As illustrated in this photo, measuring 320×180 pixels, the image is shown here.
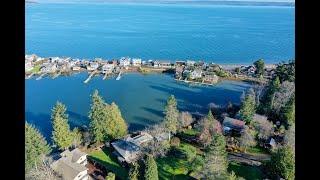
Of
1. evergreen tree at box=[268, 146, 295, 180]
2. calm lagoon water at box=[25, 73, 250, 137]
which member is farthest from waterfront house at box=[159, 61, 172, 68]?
evergreen tree at box=[268, 146, 295, 180]

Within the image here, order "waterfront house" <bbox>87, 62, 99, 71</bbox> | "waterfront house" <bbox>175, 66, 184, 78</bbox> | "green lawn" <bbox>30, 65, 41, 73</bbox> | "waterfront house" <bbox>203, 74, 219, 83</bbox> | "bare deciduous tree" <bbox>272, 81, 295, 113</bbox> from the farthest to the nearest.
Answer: "waterfront house" <bbox>87, 62, 99, 71</bbox> → "green lawn" <bbox>30, 65, 41, 73</bbox> → "waterfront house" <bbox>175, 66, 184, 78</bbox> → "waterfront house" <bbox>203, 74, 219, 83</bbox> → "bare deciduous tree" <bbox>272, 81, 295, 113</bbox>

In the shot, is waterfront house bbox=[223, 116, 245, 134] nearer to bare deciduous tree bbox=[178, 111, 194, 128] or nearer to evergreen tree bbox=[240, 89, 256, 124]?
evergreen tree bbox=[240, 89, 256, 124]

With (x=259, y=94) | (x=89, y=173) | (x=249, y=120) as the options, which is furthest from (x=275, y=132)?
(x=89, y=173)

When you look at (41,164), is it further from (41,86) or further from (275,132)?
(41,86)

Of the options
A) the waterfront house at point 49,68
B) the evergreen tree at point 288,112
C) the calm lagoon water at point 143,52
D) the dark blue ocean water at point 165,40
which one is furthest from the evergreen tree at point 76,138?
the dark blue ocean water at point 165,40

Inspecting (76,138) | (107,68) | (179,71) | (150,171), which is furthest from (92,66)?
(150,171)

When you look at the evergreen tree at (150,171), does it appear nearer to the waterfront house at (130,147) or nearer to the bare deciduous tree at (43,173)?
the waterfront house at (130,147)

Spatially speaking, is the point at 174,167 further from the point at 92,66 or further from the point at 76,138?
the point at 92,66
